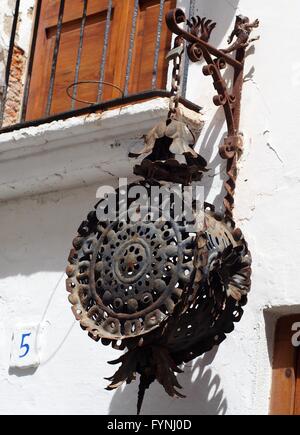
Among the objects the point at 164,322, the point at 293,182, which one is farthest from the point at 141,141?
the point at 164,322

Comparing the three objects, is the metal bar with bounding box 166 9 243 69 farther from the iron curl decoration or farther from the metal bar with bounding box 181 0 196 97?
the metal bar with bounding box 181 0 196 97

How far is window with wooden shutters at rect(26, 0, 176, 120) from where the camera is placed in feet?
13.1

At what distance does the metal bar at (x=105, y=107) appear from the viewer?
3.65m

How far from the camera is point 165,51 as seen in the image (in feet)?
13.1

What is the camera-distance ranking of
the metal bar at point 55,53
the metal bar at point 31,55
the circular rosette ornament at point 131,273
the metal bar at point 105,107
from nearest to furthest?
the circular rosette ornament at point 131,273 → the metal bar at point 105,107 → the metal bar at point 55,53 → the metal bar at point 31,55

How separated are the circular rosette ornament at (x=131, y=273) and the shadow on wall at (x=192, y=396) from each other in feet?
1.33

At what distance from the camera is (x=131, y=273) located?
3104 mm

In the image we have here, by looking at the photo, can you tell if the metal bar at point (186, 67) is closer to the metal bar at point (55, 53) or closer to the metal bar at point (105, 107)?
the metal bar at point (105, 107)

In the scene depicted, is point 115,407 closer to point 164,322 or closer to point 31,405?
point 31,405

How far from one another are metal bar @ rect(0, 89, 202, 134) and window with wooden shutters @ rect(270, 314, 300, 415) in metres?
0.78

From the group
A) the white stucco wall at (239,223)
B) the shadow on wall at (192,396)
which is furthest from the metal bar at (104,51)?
the shadow on wall at (192,396)

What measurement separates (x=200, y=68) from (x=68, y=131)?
0.49m

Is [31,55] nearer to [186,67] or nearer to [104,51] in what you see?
[104,51]

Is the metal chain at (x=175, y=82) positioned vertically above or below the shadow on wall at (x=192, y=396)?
above
